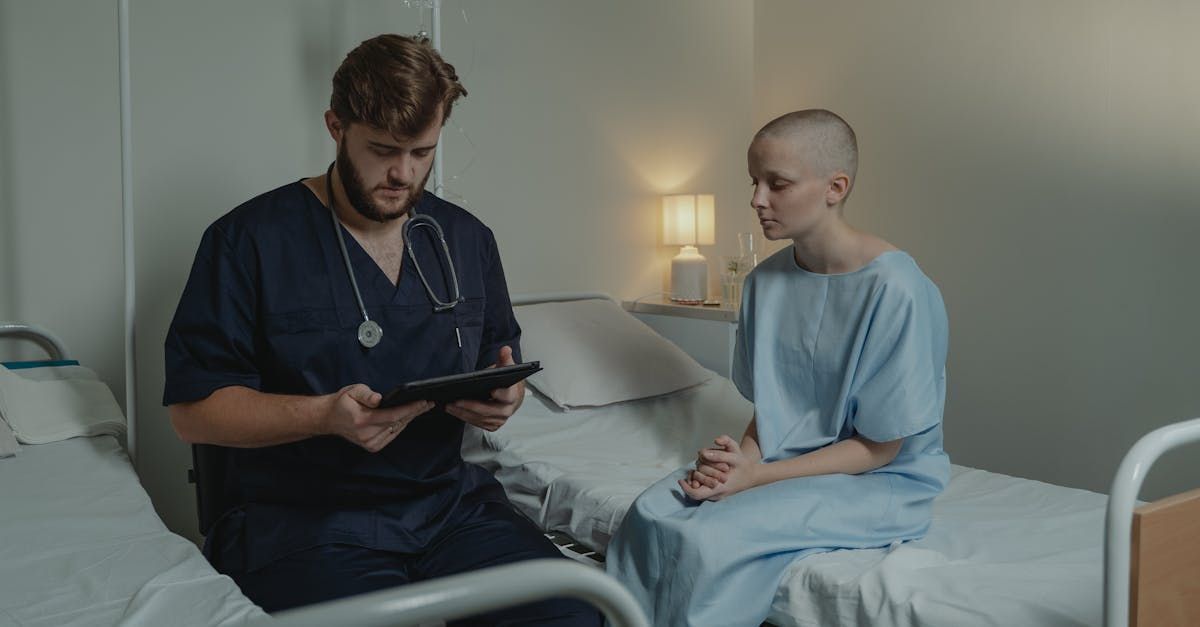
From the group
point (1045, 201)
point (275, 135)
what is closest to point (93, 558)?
point (275, 135)

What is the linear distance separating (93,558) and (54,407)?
740mm

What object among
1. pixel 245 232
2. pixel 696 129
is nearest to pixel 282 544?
pixel 245 232

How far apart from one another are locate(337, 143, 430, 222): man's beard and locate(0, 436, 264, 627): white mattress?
0.62 metres

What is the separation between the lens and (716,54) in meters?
3.69

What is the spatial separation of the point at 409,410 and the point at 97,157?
1346mm

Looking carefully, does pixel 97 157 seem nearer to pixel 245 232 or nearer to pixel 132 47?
pixel 132 47

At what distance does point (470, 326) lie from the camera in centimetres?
190

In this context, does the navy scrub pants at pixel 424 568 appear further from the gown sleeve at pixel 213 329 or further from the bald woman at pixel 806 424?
the gown sleeve at pixel 213 329

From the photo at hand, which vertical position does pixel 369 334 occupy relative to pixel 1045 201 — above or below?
below

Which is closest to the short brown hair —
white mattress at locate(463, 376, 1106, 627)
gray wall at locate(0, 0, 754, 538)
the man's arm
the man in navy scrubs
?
the man in navy scrubs

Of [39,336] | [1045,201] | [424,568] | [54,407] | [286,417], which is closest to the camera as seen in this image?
[286,417]

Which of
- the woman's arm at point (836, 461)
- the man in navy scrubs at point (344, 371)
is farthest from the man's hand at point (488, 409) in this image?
the woman's arm at point (836, 461)

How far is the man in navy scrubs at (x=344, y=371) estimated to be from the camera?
161cm

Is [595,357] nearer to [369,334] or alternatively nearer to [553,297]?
[553,297]
